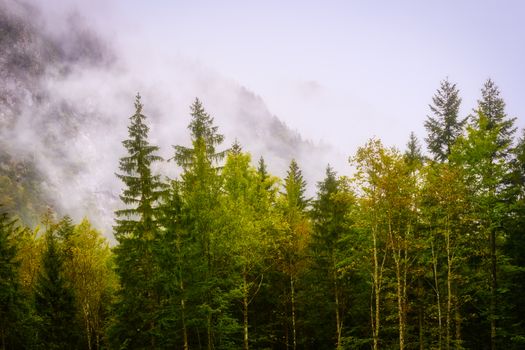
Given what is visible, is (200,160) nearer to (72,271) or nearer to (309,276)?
(309,276)

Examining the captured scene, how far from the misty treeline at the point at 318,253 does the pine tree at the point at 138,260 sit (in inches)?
3.3

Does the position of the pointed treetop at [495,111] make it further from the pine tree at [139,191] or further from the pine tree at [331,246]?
the pine tree at [139,191]

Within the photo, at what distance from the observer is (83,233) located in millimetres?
33156

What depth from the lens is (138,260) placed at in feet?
80.1

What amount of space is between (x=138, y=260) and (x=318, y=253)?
42.8 feet

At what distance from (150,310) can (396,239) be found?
1588 cm

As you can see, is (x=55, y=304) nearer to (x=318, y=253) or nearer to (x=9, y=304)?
(x=9, y=304)

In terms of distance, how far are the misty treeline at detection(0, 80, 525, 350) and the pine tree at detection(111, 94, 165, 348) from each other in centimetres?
9

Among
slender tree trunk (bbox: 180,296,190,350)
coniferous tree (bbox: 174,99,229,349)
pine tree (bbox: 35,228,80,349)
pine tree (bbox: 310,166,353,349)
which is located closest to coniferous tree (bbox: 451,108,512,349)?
pine tree (bbox: 310,166,353,349)

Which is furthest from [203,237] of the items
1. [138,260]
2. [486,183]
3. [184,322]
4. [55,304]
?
[486,183]

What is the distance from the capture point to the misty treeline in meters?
21.9

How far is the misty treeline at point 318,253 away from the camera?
862 inches

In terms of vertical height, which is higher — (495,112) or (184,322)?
(495,112)

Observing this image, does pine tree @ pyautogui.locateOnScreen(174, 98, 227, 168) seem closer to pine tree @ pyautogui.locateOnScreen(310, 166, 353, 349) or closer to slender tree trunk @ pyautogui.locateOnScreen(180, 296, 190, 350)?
pine tree @ pyautogui.locateOnScreen(310, 166, 353, 349)
